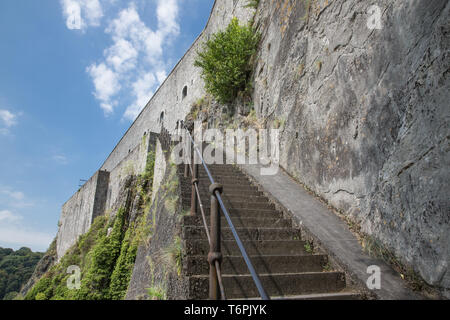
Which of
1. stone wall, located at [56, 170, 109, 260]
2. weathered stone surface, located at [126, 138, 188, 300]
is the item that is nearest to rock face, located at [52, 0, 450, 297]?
weathered stone surface, located at [126, 138, 188, 300]

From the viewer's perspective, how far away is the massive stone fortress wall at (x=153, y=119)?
34.5 ft

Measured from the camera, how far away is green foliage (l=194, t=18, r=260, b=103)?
7.84m

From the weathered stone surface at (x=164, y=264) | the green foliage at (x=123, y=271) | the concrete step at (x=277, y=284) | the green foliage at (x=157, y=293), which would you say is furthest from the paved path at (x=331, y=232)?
the green foliage at (x=123, y=271)

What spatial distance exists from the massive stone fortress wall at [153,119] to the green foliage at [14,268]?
705 inches

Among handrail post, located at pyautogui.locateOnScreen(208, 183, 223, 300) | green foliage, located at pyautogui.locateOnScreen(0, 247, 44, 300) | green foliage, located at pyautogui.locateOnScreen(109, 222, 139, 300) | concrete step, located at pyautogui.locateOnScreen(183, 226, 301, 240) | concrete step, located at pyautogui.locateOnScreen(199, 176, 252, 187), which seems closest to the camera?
handrail post, located at pyautogui.locateOnScreen(208, 183, 223, 300)

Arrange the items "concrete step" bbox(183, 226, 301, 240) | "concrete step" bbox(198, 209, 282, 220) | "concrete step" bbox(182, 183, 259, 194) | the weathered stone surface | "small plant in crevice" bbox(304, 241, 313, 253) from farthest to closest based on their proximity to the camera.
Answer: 1. "concrete step" bbox(182, 183, 259, 194)
2. "concrete step" bbox(198, 209, 282, 220)
3. "small plant in crevice" bbox(304, 241, 313, 253)
4. "concrete step" bbox(183, 226, 301, 240)
5. the weathered stone surface

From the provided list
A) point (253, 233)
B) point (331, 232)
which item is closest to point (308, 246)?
point (331, 232)

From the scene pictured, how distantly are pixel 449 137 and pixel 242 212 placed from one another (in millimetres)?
A: 2370

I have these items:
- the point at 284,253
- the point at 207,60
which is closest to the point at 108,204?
the point at 207,60

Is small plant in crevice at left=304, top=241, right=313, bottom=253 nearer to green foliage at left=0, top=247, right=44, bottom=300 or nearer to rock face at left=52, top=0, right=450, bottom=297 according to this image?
rock face at left=52, top=0, right=450, bottom=297

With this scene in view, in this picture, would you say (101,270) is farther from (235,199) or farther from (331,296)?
(331,296)

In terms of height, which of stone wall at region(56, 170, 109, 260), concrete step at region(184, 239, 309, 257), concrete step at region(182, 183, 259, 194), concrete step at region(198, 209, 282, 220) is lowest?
concrete step at region(184, 239, 309, 257)

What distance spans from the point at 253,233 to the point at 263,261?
0.49 m
